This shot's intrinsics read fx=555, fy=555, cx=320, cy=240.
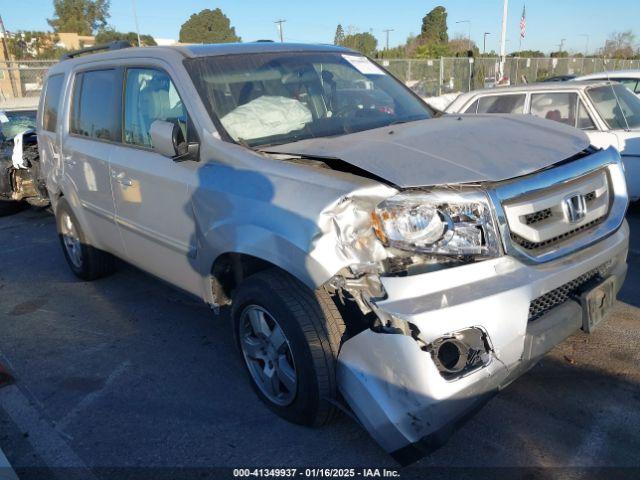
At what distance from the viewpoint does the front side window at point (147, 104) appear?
3516mm

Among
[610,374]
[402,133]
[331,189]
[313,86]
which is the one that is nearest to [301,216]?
[331,189]

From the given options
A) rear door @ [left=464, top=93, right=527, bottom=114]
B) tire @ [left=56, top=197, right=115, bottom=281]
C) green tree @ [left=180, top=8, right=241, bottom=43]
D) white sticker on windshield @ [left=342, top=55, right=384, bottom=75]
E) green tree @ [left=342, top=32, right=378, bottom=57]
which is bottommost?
tire @ [left=56, top=197, right=115, bottom=281]

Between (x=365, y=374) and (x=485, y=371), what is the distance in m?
0.50

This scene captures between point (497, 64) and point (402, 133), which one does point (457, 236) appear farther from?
point (497, 64)

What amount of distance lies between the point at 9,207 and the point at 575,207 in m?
8.77

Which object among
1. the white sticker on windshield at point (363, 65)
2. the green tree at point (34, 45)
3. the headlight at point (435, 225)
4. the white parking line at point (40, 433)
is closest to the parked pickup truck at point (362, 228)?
the headlight at point (435, 225)

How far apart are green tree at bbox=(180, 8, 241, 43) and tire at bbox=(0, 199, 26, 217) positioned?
3232 inches

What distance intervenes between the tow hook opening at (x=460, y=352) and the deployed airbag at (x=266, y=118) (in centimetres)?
167

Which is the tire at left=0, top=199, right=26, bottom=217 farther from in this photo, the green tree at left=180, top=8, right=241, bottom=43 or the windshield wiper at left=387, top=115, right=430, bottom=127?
the green tree at left=180, top=8, right=241, bottom=43

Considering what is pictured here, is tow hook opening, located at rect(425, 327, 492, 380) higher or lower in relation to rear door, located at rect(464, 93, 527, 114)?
lower

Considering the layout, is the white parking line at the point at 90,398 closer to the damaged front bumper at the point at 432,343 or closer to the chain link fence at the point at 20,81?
the damaged front bumper at the point at 432,343

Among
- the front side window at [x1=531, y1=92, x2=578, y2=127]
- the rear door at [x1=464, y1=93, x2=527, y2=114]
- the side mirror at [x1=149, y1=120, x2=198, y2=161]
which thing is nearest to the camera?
the side mirror at [x1=149, y1=120, x2=198, y2=161]

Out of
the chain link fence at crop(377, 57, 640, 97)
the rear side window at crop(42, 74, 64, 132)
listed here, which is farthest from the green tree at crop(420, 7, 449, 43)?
the rear side window at crop(42, 74, 64, 132)

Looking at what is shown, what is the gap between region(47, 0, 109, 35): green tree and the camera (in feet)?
254
